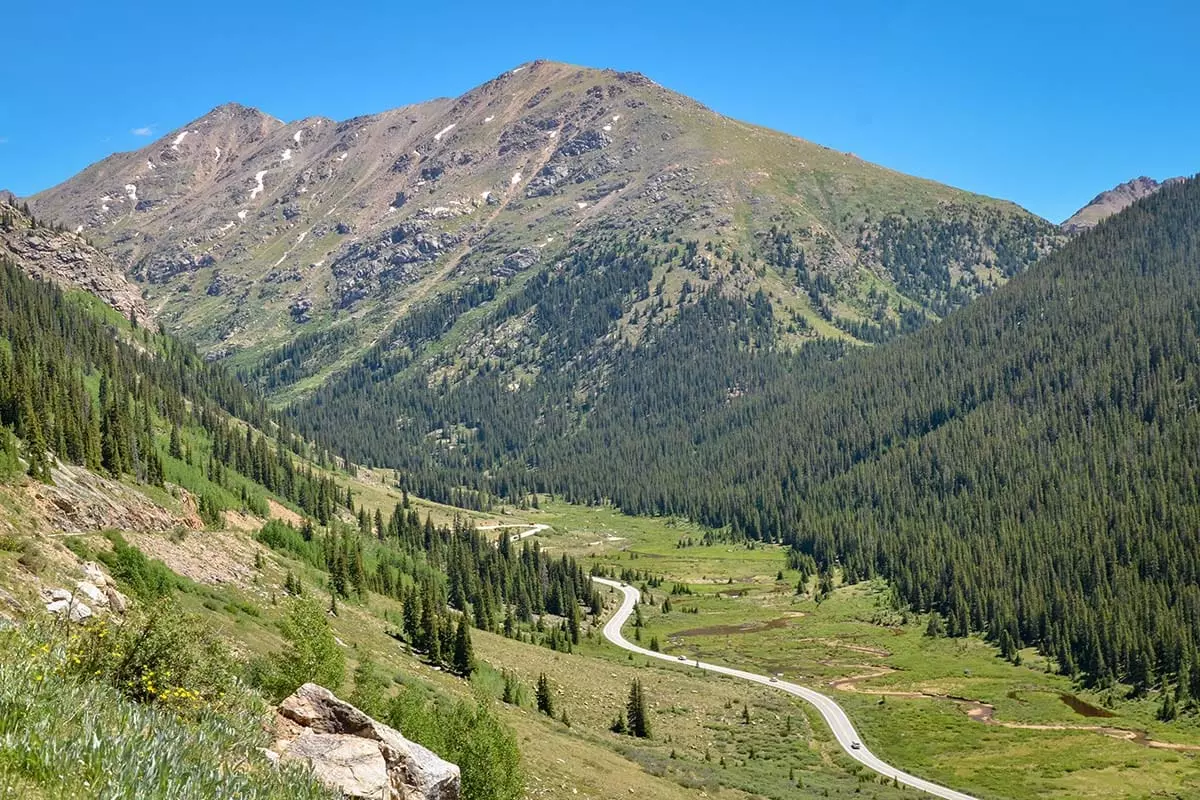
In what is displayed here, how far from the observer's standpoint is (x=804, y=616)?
7210 inches

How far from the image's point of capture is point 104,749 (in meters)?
12.7

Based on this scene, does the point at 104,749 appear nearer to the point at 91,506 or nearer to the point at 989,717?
the point at 91,506

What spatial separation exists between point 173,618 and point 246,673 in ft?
54.8

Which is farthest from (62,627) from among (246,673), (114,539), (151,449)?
(151,449)

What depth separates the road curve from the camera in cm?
8506

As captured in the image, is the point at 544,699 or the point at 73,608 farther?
the point at 544,699

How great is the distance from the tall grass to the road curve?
83223 mm

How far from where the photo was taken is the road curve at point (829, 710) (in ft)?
279

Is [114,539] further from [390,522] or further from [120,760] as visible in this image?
[390,522]

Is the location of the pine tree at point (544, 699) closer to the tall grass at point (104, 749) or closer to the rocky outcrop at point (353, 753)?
the rocky outcrop at point (353, 753)

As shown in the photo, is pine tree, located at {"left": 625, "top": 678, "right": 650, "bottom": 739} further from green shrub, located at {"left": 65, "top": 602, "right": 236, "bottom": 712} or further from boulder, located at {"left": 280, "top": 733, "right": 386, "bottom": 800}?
boulder, located at {"left": 280, "top": 733, "right": 386, "bottom": 800}

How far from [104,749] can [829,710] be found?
371ft

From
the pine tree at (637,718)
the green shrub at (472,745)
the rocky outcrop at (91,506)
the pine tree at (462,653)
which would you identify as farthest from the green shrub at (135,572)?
the pine tree at (637,718)

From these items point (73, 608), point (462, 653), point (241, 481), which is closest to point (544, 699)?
point (462, 653)
